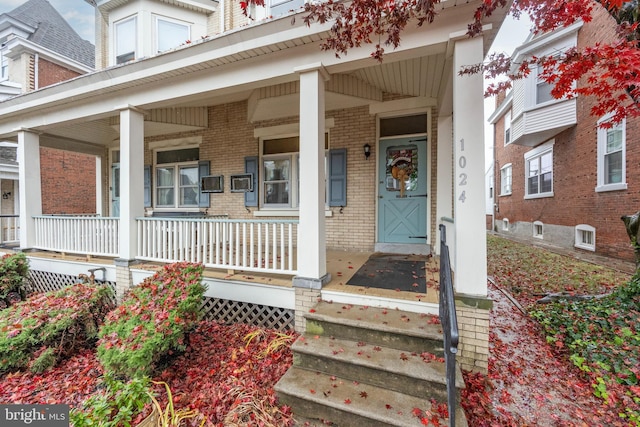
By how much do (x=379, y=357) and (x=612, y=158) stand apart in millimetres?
9161

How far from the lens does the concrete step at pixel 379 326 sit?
110 inches

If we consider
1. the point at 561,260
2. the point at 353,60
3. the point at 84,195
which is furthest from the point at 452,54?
the point at 84,195

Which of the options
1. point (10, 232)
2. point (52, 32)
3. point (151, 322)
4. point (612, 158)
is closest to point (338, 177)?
point (151, 322)

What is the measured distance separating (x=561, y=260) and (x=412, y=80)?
22.6 feet

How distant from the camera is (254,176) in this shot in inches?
270

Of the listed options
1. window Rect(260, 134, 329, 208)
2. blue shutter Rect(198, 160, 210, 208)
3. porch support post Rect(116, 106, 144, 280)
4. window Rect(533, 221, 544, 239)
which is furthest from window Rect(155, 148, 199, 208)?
window Rect(533, 221, 544, 239)

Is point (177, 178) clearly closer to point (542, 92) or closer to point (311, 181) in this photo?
point (311, 181)

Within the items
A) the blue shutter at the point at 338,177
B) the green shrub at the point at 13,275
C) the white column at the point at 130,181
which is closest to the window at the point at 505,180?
→ the blue shutter at the point at 338,177

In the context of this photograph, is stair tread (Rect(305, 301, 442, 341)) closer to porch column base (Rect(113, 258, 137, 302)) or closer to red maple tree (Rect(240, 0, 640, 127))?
red maple tree (Rect(240, 0, 640, 127))

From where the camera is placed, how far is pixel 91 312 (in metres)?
4.12

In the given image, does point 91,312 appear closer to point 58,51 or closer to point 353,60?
point 353,60

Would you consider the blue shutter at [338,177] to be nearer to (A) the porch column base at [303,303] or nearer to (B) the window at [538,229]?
(A) the porch column base at [303,303]

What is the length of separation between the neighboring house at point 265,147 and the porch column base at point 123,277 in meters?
0.04

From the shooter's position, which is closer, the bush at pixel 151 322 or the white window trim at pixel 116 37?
the bush at pixel 151 322
